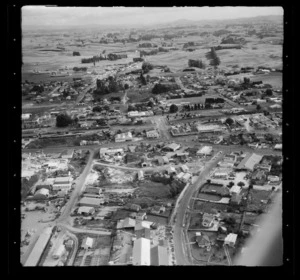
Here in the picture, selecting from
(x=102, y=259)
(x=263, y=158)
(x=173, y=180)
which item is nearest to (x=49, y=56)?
(x=173, y=180)

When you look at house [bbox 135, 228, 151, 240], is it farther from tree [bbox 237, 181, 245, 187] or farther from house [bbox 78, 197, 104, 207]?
tree [bbox 237, 181, 245, 187]

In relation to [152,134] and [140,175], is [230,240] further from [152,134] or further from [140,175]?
[152,134]

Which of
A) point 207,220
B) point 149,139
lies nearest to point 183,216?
point 207,220

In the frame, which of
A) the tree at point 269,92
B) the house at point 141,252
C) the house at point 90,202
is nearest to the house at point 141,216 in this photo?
the house at point 141,252

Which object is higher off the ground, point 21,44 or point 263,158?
point 21,44

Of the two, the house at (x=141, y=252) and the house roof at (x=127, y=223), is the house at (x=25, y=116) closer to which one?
the house roof at (x=127, y=223)

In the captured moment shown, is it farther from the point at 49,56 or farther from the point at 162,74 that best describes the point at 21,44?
the point at 162,74
